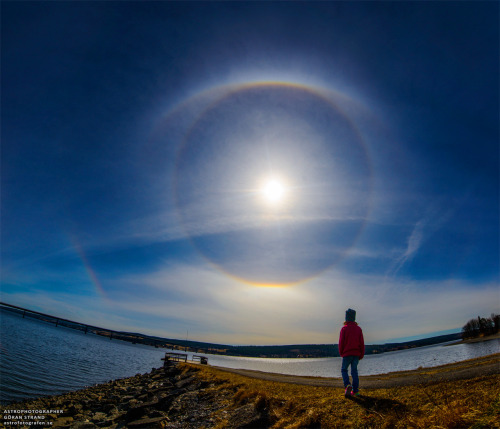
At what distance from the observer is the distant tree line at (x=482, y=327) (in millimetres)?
107113

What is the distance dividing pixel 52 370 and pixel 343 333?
38.4m

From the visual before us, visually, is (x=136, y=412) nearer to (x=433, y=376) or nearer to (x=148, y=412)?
(x=148, y=412)

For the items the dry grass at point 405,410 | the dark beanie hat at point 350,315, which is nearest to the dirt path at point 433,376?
the dry grass at point 405,410

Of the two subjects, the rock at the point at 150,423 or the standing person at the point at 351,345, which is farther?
the rock at the point at 150,423

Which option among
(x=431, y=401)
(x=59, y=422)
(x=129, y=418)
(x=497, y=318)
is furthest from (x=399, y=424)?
(x=497, y=318)

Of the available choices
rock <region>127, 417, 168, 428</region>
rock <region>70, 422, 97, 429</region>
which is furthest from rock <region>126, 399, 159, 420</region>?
rock <region>70, 422, 97, 429</region>

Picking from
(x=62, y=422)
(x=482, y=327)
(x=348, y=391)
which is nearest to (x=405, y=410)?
(x=348, y=391)

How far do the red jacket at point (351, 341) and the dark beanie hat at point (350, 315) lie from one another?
0.13 m

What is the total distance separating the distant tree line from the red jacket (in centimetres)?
14779

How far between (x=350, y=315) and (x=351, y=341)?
2.62 ft

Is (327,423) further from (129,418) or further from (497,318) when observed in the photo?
(497,318)

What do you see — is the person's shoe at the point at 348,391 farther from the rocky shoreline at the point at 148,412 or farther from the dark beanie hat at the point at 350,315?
the rocky shoreline at the point at 148,412

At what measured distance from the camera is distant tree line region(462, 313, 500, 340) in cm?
10711

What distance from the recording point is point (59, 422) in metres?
12.6
